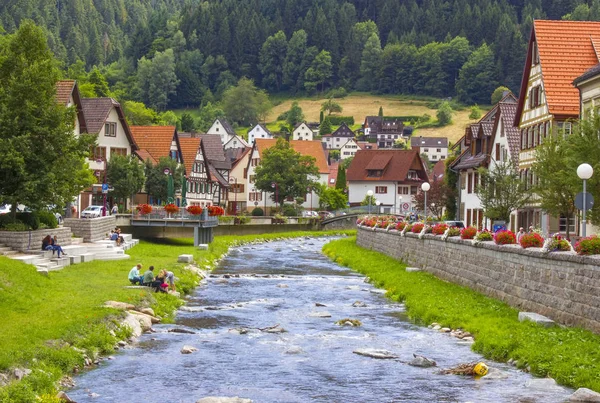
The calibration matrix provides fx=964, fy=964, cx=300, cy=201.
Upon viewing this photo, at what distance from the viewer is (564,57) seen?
56.9 m

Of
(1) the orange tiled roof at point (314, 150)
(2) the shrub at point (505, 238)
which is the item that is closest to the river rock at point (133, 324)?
(2) the shrub at point (505, 238)

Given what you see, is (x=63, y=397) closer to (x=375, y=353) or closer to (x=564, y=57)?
(x=375, y=353)

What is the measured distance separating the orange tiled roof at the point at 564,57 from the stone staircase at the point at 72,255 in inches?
1024

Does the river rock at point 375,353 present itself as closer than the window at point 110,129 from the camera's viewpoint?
Yes

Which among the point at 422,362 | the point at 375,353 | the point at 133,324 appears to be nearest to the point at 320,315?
the point at 133,324

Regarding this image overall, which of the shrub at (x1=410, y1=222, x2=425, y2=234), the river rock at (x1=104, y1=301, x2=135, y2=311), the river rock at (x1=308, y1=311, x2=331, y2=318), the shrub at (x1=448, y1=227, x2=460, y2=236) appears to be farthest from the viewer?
the shrub at (x1=410, y1=222, x2=425, y2=234)

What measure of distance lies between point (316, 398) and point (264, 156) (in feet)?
328

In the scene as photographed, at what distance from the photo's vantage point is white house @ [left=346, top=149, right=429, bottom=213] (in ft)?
448

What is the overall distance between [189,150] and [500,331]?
88.3m

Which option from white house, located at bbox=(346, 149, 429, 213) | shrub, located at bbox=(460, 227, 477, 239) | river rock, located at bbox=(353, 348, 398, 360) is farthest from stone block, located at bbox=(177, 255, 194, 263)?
white house, located at bbox=(346, 149, 429, 213)

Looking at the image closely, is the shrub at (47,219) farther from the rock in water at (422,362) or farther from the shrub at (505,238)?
the rock in water at (422,362)

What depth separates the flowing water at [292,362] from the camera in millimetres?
19547

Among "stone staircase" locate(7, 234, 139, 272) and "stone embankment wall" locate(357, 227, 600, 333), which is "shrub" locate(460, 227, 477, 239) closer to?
"stone embankment wall" locate(357, 227, 600, 333)

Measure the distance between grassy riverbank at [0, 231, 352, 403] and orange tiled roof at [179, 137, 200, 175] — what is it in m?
66.5
